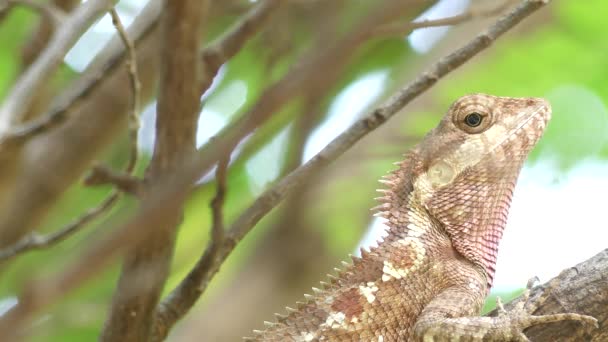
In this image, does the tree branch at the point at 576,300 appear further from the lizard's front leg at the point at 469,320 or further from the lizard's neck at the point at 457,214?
the lizard's neck at the point at 457,214

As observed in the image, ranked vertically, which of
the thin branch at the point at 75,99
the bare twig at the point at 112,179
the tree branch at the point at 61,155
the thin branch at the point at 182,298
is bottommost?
the bare twig at the point at 112,179

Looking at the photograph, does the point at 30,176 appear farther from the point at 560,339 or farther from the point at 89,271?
the point at 89,271

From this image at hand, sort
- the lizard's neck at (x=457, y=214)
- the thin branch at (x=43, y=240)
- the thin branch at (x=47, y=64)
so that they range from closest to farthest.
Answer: the thin branch at (x=43, y=240) < the thin branch at (x=47, y=64) < the lizard's neck at (x=457, y=214)

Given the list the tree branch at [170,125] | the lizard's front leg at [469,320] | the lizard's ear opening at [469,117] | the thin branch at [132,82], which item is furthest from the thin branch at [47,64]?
the lizard's ear opening at [469,117]

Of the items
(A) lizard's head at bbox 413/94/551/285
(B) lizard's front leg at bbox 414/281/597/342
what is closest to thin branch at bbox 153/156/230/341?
(B) lizard's front leg at bbox 414/281/597/342

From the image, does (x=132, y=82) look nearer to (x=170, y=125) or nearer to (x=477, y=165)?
(x=170, y=125)

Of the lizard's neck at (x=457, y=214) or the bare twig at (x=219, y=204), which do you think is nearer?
the bare twig at (x=219, y=204)

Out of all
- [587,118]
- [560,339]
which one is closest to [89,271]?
[560,339]

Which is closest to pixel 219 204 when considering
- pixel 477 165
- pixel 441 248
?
Result: pixel 441 248

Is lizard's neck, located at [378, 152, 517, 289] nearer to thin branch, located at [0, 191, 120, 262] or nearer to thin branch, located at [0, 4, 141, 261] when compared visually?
thin branch, located at [0, 4, 141, 261]
